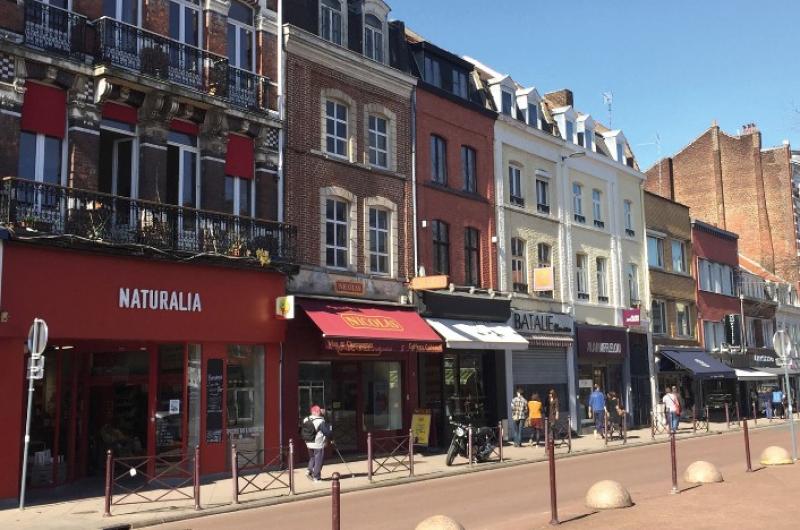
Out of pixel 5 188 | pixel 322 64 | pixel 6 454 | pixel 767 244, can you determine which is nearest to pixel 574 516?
pixel 6 454

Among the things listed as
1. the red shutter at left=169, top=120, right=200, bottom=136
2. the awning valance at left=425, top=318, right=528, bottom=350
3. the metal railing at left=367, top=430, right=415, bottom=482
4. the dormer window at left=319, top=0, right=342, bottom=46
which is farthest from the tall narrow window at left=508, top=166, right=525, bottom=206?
the red shutter at left=169, top=120, right=200, bottom=136

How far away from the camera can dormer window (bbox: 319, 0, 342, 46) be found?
74.7 feet

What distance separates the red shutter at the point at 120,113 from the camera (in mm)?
17297

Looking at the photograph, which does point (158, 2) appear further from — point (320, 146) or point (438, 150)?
point (438, 150)

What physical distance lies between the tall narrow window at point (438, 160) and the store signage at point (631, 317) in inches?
447

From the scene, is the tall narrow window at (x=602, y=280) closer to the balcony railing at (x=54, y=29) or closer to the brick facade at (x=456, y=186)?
the brick facade at (x=456, y=186)

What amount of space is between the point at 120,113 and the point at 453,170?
1196cm

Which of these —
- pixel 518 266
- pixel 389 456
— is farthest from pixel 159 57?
pixel 518 266

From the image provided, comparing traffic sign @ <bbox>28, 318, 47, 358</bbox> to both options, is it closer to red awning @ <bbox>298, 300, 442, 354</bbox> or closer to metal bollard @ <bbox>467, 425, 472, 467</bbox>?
red awning @ <bbox>298, 300, 442, 354</bbox>

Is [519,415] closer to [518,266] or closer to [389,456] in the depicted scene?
[518,266]

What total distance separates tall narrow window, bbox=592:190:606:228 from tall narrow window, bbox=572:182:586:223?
104cm

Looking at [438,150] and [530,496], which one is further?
[438,150]

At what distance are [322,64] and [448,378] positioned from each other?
9.88 meters

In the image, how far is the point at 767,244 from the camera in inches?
2200
